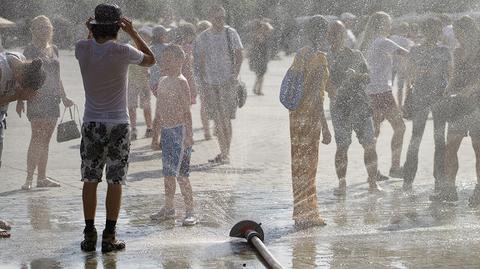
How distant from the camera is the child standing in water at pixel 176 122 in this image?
933 centimetres

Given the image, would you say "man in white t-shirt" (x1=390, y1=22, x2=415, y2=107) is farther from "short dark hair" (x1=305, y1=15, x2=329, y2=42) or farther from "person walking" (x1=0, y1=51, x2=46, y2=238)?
"person walking" (x1=0, y1=51, x2=46, y2=238)

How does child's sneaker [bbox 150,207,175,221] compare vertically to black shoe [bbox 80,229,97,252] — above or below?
below

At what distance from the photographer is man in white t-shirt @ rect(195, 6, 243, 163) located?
13086mm

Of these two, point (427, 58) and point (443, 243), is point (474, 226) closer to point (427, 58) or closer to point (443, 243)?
point (443, 243)

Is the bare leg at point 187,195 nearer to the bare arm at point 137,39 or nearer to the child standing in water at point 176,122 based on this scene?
the child standing in water at point 176,122

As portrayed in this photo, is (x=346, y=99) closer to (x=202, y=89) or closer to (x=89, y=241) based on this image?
(x=202, y=89)

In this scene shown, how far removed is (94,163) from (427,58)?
449cm

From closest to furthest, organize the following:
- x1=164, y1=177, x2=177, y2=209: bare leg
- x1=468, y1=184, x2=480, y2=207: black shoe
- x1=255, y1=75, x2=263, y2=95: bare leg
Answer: x1=164, y1=177, x2=177, y2=209: bare leg → x1=468, y1=184, x2=480, y2=207: black shoe → x1=255, y1=75, x2=263, y2=95: bare leg

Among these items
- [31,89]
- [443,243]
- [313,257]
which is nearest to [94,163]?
[31,89]

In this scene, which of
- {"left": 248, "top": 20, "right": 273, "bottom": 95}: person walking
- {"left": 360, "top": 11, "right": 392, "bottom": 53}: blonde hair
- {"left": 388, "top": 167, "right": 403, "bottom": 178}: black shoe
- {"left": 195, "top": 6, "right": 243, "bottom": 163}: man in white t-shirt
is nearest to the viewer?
{"left": 360, "top": 11, "right": 392, "bottom": 53}: blonde hair

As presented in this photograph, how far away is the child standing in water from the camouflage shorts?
124 centimetres

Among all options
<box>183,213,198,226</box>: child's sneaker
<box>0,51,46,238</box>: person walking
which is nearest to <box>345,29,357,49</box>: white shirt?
<box>183,213,198,226</box>: child's sneaker

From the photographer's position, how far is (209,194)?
1127 cm

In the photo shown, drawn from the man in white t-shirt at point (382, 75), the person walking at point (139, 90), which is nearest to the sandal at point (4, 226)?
the man in white t-shirt at point (382, 75)
